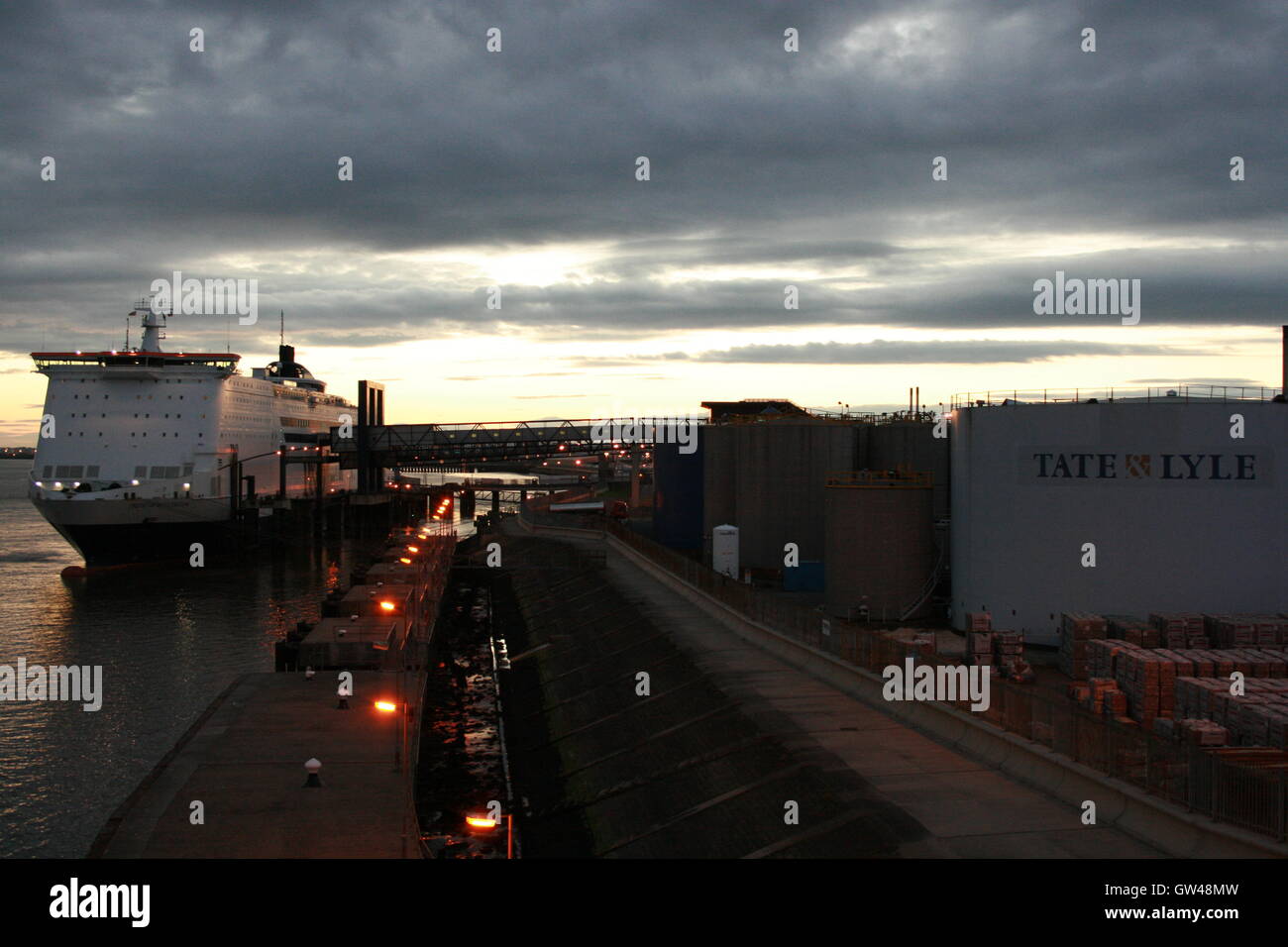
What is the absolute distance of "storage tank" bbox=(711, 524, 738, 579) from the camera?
47344mm

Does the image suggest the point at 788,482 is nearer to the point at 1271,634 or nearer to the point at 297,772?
the point at 1271,634

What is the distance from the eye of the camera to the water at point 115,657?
2359 cm

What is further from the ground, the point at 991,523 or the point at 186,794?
the point at 991,523

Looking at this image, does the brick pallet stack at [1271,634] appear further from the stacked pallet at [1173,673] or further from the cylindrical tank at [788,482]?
the cylindrical tank at [788,482]

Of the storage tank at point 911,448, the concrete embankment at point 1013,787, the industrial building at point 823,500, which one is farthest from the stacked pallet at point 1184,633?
the storage tank at point 911,448

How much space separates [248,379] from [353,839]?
72074mm

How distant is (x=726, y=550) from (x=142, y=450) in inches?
1735

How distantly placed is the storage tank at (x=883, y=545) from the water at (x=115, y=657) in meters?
19.9

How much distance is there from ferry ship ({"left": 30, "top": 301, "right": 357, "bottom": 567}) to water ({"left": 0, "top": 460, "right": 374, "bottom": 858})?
3.11m

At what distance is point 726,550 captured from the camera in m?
47.4

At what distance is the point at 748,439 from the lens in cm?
4819

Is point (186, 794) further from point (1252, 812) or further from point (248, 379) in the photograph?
point (248, 379)

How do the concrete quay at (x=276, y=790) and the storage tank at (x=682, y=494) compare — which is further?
the storage tank at (x=682, y=494)
